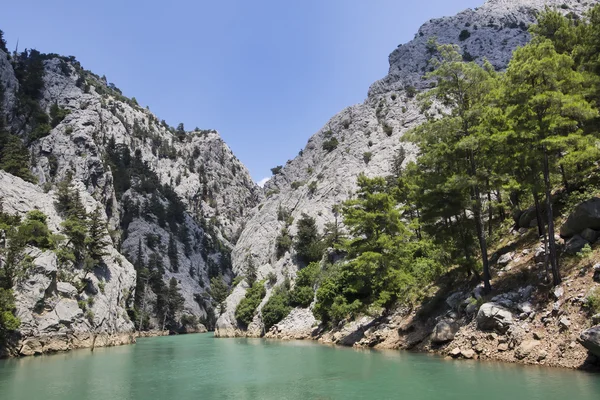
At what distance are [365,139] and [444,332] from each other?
73040 millimetres

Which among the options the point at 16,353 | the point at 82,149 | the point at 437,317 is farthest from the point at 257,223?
the point at 437,317

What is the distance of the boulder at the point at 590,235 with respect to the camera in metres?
20.0

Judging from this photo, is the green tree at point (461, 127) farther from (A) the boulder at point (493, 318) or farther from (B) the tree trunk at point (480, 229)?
(A) the boulder at point (493, 318)

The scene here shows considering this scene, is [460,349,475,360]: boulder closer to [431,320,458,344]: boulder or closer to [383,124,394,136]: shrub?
[431,320,458,344]: boulder

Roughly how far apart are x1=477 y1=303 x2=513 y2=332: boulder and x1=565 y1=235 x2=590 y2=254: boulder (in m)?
4.75

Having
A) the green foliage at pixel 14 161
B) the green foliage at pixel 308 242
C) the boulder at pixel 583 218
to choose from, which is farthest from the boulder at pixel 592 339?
the green foliage at pixel 14 161

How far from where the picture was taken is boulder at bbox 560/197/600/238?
20000 mm

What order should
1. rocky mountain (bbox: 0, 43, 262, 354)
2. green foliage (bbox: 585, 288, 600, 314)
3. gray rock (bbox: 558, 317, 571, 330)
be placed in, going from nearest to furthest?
green foliage (bbox: 585, 288, 600, 314) → gray rock (bbox: 558, 317, 571, 330) → rocky mountain (bbox: 0, 43, 262, 354)

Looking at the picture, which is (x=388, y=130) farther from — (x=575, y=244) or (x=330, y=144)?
(x=575, y=244)

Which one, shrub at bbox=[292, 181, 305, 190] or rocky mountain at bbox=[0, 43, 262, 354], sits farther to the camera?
shrub at bbox=[292, 181, 305, 190]

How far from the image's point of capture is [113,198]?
330 ft

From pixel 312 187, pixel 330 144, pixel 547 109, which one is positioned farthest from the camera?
pixel 330 144

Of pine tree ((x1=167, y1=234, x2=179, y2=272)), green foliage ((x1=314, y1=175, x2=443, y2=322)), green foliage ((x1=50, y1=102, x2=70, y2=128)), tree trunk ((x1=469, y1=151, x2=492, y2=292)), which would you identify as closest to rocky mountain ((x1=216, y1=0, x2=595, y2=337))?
pine tree ((x1=167, y1=234, x2=179, y2=272))

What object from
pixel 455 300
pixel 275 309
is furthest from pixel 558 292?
pixel 275 309
